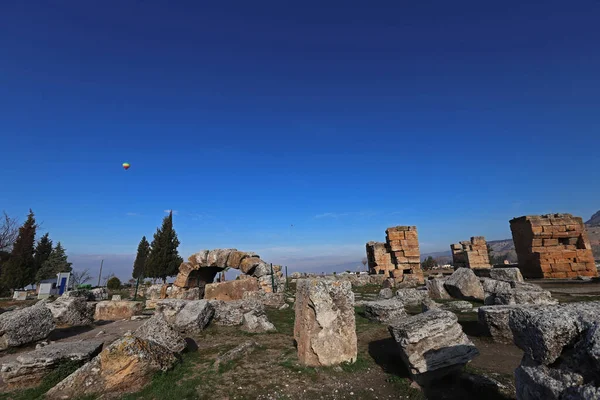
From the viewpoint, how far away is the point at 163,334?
6.63m

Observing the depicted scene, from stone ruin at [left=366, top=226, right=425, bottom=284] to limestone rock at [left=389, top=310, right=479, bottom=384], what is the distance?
12939 millimetres

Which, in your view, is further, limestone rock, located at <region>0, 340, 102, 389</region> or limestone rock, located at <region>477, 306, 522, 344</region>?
limestone rock, located at <region>477, 306, 522, 344</region>

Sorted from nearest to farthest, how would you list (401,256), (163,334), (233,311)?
(163,334)
(233,311)
(401,256)

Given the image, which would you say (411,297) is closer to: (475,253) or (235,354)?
(235,354)

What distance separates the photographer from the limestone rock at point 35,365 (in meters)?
5.10

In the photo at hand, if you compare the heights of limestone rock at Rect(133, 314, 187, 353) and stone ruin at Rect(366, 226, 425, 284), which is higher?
stone ruin at Rect(366, 226, 425, 284)

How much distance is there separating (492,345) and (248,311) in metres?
6.96

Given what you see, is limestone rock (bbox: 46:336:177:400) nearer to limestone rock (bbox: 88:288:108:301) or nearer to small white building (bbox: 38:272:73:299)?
limestone rock (bbox: 88:288:108:301)

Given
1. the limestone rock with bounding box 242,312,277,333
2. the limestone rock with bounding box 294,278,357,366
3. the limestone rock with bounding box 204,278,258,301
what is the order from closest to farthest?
the limestone rock with bounding box 294,278,357,366 → the limestone rock with bounding box 242,312,277,333 → the limestone rock with bounding box 204,278,258,301

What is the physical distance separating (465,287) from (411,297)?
2.61 meters

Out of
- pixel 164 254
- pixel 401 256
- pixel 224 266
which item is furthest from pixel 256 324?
pixel 164 254

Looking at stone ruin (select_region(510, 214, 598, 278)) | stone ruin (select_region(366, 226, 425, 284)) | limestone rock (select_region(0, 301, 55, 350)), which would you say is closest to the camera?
limestone rock (select_region(0, 301, 55, 350))

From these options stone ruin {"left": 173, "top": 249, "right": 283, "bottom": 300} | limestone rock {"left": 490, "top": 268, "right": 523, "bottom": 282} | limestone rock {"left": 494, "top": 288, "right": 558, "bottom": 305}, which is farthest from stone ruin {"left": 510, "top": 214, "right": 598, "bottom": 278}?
stone ruin {"left": 173, "top": 249, "right": 283, "bottom": 300}

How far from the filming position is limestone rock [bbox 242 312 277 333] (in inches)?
342
